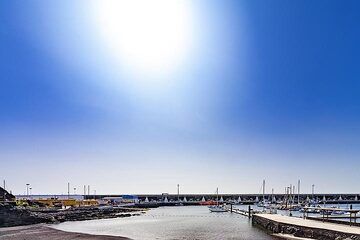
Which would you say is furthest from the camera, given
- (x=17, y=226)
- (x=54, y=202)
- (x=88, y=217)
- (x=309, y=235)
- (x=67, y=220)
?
(x=54, y=202)

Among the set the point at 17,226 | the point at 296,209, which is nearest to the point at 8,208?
the point at 17,226

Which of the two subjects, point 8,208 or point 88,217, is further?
point 88,217

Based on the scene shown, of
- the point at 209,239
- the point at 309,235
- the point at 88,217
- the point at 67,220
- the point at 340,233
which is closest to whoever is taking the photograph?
the point at 340,233

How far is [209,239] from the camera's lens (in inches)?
1734

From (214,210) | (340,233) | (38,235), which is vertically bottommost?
(214,210)

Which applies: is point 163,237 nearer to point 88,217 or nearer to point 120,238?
point 120,238

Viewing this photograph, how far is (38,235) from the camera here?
49.1m

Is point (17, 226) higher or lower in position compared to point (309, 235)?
lower

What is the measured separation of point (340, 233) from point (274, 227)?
50.5 feet

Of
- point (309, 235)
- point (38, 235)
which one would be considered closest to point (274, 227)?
point (309, 235)

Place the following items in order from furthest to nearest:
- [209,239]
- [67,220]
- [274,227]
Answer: [67,220] → [274,227] → [209,239]

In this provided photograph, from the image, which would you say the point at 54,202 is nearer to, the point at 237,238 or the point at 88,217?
the point at 88,217

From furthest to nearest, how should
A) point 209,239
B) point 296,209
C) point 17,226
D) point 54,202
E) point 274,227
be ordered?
point 54,202 < point 296,209 < point 17,226 < point 274,227 < point 209,239

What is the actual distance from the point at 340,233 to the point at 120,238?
25658mm
